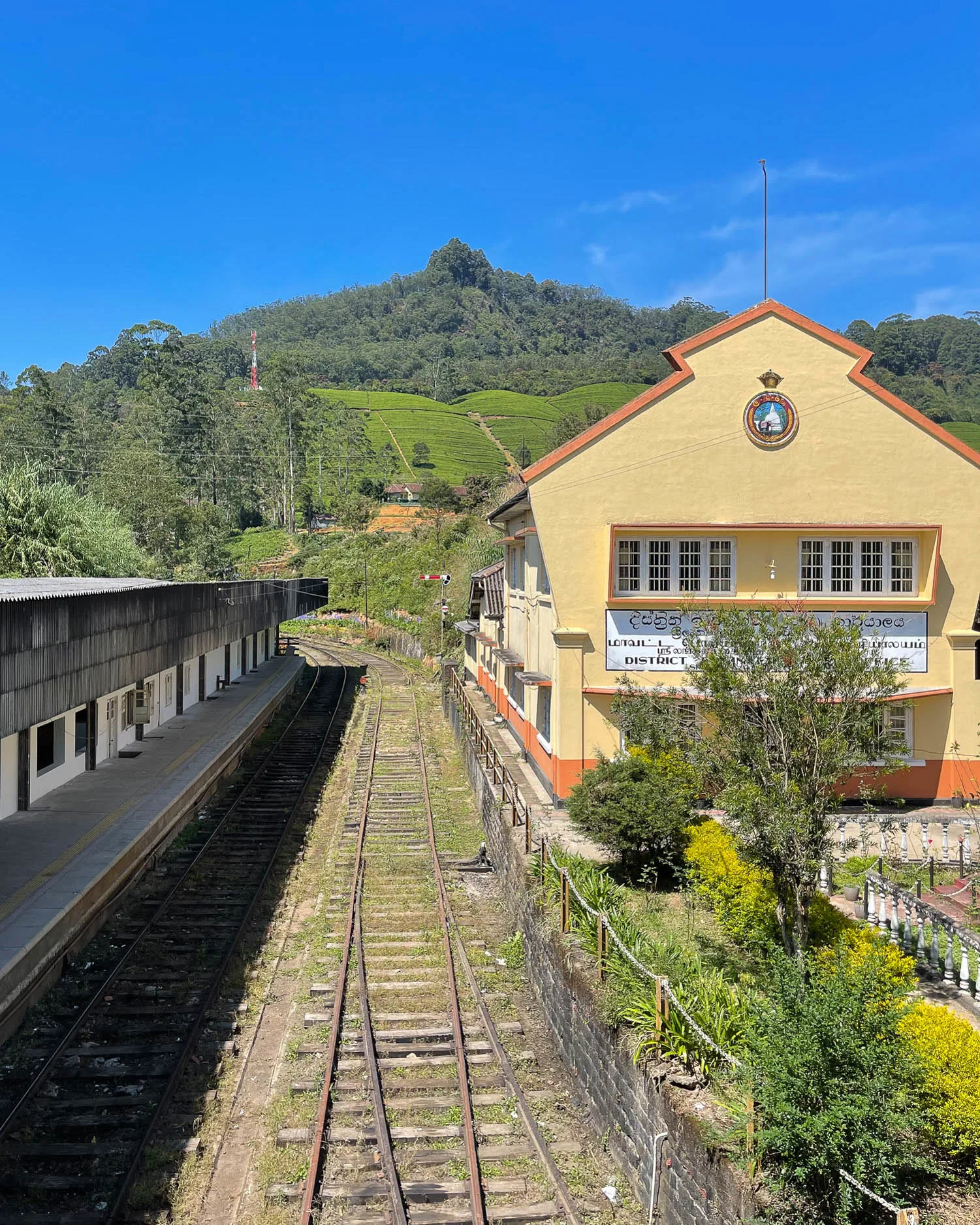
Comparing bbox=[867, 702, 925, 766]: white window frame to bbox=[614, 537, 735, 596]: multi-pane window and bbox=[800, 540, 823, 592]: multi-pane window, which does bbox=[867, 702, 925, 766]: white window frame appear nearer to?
bbox=[800, 540, 823, 592]: multi-pane window

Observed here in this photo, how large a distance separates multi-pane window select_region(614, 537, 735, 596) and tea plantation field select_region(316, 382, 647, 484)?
83423 mm

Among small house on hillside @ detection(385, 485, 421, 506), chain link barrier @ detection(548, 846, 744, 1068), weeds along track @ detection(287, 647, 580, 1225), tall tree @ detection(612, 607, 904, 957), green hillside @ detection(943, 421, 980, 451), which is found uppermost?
green hillside @ detection(943, 421, 980, 451)

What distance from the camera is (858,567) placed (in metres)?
19.8

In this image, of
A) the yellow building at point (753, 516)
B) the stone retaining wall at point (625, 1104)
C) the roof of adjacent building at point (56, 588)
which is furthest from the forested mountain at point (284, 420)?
the stone retaining wall at point (625, 1104)

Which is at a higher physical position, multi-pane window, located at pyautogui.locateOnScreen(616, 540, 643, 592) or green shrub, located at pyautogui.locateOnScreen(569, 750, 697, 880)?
multi-pane window, located at pyautogui.locateOnScreen(616, 540, 643, 592)

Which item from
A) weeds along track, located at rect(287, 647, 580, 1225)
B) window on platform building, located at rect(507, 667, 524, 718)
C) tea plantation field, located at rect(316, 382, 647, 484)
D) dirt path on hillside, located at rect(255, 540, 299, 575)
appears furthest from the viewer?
tea plantation field, located at rect(316, 382, 647, 484)

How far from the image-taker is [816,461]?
64.0 feet

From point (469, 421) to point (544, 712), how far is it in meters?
115

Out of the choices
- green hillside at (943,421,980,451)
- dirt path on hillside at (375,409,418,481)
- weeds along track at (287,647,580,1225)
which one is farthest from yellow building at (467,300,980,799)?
dirt path on hillside at (375,409,418,481)

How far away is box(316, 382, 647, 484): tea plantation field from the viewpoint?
11094 centimetres

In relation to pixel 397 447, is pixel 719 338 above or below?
below

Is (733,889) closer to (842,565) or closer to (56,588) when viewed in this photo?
(842,565)

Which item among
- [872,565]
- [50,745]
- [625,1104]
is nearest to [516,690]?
[872,565]

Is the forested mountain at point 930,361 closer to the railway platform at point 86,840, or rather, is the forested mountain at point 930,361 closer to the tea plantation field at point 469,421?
the tea plantation field at point 469,421
